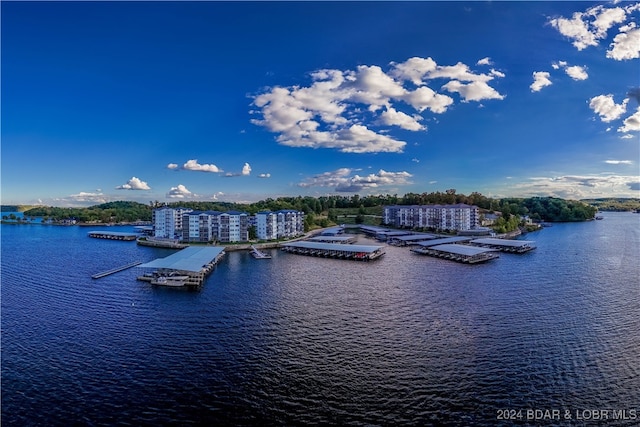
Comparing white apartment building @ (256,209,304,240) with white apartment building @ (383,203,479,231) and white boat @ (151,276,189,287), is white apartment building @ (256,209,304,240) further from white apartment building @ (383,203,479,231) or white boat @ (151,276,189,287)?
white boat @ (151,276,189,287)

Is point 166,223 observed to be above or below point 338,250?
above

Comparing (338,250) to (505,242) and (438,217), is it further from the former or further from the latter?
(438,217)

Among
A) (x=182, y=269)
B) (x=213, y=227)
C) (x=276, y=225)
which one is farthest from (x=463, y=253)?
(x=213, y=227)

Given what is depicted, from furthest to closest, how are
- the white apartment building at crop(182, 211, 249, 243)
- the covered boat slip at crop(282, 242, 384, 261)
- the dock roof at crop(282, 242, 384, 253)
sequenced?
the white apartment building at crop(182, 211, 249, 243) → the dock roof at crop(282, 242, 384, 253) → the covered boat slip at crop(282, 242, 384, 261)

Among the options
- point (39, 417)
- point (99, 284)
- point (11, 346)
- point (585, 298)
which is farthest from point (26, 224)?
point (585, 298)

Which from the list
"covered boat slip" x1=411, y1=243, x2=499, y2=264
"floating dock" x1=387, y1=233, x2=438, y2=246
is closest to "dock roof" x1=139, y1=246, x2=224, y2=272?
"covered boat slip" x1=411, y1=243, x2=499, y2=264

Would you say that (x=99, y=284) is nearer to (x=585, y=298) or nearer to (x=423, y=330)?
(x=423, y=330)

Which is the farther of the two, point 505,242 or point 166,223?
point 166,223
